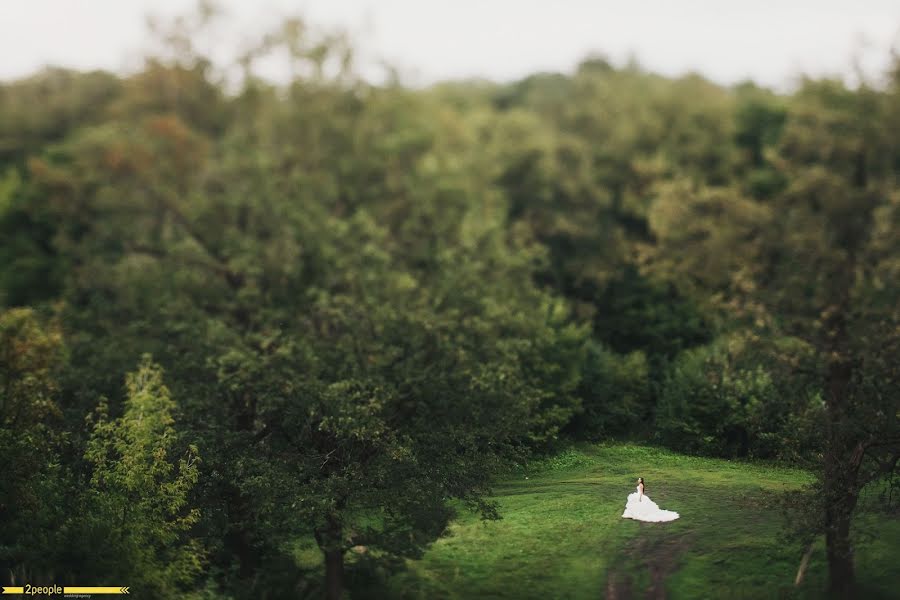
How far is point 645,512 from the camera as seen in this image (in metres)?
26.7

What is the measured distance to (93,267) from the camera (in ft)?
138

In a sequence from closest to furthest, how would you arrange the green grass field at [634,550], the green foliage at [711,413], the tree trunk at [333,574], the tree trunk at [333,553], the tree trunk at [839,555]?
the tree trunk at [839,555] < the tree trunk at [333,553] < the tree trunk at [333,574] < the green grass field at [634,550] < the green foliage at [711,413]

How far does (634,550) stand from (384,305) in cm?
1052

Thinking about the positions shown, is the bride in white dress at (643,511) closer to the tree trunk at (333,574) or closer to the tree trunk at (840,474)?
the tree trunk at (840,474)

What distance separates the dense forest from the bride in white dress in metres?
3.97

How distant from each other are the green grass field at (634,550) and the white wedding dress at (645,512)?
24 centimetres

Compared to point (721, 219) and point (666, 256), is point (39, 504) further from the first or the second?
point (666, 256)

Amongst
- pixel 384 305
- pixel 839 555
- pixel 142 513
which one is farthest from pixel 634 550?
pixel 142 513

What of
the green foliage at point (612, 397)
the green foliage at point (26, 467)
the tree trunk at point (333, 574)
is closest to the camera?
the green foliage at point (26, 467)

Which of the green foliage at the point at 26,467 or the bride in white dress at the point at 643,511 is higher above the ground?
the green foliage at the point at 26,467

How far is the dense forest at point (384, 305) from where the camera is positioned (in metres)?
19.9

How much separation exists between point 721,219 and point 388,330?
66.7ft

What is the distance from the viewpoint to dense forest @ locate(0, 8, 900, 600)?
19.9 metres

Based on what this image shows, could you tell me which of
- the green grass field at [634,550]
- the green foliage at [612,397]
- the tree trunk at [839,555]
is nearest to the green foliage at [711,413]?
the green foliage at [612,397]
